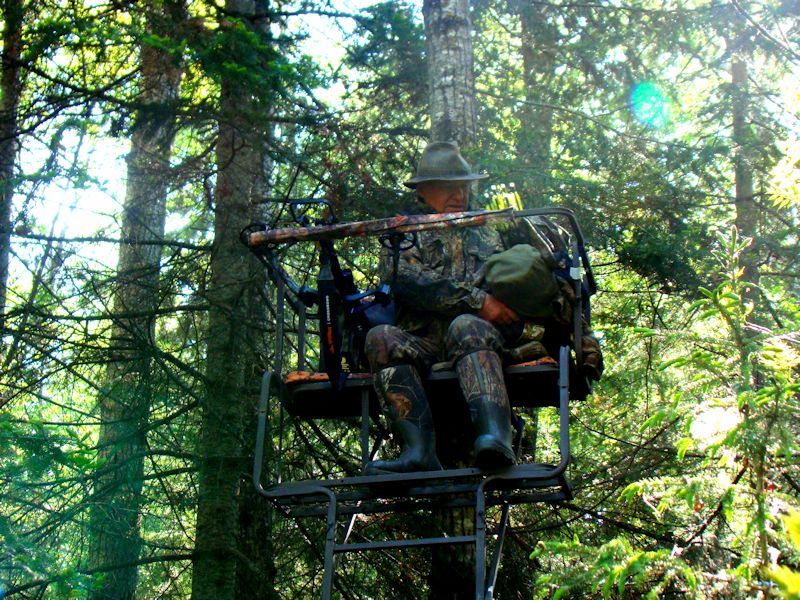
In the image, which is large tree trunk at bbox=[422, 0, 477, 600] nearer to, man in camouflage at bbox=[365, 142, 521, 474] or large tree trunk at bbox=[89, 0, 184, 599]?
man in camouflage at bbox=[365, 142, 521, 474]

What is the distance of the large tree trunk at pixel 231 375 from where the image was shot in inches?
294

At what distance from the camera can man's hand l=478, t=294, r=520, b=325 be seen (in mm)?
5500

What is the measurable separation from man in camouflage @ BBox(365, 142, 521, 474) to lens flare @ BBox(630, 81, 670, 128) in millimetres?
6480

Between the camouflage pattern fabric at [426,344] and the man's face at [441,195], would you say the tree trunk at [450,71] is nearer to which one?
the man's face at [441,195]

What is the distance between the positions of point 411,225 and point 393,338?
648 millimetres

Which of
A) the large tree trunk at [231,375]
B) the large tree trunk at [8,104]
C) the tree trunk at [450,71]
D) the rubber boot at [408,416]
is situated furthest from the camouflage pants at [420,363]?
the large tree trunk at [8,104]

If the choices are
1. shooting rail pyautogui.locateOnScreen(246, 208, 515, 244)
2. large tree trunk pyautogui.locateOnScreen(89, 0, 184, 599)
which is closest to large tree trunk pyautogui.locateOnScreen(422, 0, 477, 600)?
large tree trunk pyautogui.locateOnScreen(89, 0, 184, 599)

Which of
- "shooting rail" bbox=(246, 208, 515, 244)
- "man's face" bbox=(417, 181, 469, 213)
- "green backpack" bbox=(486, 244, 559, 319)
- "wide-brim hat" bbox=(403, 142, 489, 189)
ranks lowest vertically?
"green backpack" bbox=(486, 244, 559, 319)

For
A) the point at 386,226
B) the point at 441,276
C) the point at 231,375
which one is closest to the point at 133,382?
the point at 231,375

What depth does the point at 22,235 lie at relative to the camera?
7715 millimetres

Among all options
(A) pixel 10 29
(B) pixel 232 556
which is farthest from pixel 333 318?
(A) pixel 10 29

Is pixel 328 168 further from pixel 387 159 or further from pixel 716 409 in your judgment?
pixel 716 409

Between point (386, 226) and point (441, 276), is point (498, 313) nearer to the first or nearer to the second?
point (441, 276)

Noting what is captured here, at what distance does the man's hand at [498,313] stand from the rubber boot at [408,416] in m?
0.51
